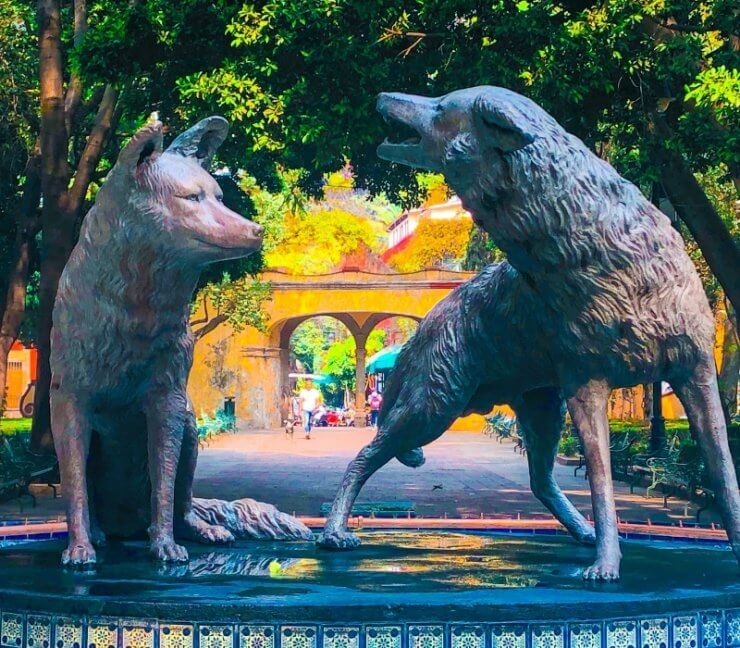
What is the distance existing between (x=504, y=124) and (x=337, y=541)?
8.35 feet

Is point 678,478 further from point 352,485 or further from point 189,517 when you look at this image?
point 189,517

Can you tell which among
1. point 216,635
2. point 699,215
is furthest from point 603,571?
point 699,215

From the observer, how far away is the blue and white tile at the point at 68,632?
4734 millimetres

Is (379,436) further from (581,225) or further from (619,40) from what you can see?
(619,40)

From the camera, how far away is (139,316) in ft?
18.4

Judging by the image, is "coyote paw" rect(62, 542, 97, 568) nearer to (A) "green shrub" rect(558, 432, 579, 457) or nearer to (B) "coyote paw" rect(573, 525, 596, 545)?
(B) "coyote paw" rect(573, 525, 596, 545)

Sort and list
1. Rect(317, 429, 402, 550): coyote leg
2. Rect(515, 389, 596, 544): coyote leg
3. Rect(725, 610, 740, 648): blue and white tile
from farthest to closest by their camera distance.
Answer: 1. Rect(515, 389, 596, 544): coyote leg
2. Rect(317, 429, 402, 550): coyote leg
3. Rect(725, 610, 740, 648): blue and white tile

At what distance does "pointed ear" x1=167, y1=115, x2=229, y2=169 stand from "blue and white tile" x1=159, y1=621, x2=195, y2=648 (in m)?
2.34

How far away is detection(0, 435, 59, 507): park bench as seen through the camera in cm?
1575

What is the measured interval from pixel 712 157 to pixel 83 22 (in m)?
8.31

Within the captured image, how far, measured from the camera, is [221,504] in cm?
723

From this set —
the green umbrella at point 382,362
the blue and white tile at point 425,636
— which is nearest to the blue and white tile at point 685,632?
the blue and white tile at point 425,636

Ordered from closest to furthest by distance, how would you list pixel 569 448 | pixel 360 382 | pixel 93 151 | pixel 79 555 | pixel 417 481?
pixel 79 555, pixel 93 151, pixel 417 481, pixel 569 448, pixel 360 382

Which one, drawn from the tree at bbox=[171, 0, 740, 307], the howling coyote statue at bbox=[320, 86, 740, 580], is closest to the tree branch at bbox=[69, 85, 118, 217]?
the tree at bbox=[171, 0, 740, 307]
